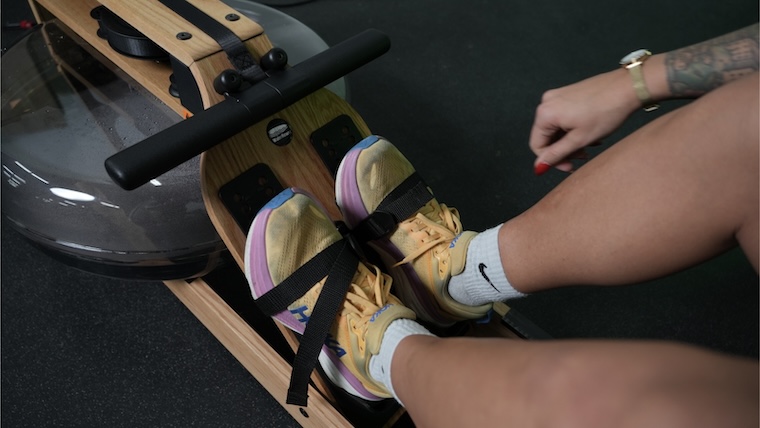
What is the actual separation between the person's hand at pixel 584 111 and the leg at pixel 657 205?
51mm

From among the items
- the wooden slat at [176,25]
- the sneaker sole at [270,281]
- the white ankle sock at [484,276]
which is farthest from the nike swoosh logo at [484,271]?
the wooden slat at [176,25]

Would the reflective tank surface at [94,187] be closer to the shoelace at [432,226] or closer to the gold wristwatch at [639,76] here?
the shoelace at [432,226]

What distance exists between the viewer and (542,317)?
3.61 ft

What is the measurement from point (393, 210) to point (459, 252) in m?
0.12

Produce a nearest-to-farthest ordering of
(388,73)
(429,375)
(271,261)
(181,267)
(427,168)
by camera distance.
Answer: (429,375)
(271,261)
(181,267)
(427,168)
(388,73)

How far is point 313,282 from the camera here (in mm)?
751

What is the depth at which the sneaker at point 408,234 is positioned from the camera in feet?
2.60

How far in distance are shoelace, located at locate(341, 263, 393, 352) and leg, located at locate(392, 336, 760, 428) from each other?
0.16m

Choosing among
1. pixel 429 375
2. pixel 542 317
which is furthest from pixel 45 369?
pixel 542 317

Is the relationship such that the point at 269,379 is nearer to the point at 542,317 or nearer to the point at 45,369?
the point at 45,369

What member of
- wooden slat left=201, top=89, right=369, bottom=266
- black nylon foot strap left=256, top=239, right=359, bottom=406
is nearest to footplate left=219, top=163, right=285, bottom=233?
wooden slat left=201, top=89, right=369, bottom=266

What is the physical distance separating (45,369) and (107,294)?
166 millimetres

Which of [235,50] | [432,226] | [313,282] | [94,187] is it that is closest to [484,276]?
[432,226]

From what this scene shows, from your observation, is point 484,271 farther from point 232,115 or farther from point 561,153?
point 232,115
